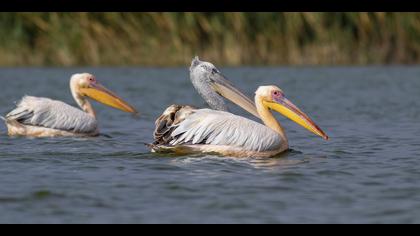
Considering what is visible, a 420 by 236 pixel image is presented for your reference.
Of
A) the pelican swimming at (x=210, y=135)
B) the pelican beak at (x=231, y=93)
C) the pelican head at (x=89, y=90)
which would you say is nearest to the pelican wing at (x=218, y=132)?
the pelican swimming at (x=210, y=135)

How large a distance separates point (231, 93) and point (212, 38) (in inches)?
525

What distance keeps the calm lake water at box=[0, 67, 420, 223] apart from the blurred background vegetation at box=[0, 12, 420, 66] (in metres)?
9.26

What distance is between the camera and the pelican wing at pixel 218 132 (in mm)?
7660

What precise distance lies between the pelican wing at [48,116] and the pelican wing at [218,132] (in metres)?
2.40

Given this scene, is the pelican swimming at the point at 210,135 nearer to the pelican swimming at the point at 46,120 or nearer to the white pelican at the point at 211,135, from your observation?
the white pelican at the point at 211,135

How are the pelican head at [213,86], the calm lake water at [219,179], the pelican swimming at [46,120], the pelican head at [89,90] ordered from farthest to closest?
the pelican head at [89,90]
the pelican swimming at [46,120]
the pelican head at [213,86]
the calm lake water at [219,179]

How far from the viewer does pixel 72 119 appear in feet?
32.3

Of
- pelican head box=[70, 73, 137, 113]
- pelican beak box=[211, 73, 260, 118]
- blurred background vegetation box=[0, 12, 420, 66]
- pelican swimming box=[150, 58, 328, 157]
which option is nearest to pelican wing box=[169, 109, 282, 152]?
pelican swimming box=[150, 58, 328, 157]

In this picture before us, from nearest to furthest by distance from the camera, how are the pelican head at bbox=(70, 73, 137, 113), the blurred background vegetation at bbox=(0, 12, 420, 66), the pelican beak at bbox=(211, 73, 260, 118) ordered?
the pelican beak at bbox=(211, 73, 260, 118) → the pelican head at bbox=(70, 73, 137, 113) → the blurred background vegetation at bbox=(0, 12, 420, 66)

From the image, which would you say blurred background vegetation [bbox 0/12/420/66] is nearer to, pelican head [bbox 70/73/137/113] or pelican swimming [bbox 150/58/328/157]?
pelican head [bbox 70/73/137/113]

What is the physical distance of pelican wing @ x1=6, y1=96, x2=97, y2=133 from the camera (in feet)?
31.8
